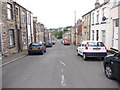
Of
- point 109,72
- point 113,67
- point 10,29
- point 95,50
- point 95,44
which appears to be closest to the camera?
point 113,67

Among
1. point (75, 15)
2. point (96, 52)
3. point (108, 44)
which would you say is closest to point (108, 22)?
point (108, 44)

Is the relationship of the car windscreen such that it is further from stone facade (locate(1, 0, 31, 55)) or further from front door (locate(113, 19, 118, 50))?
stone facade (locate(1, 0, 31, 55))

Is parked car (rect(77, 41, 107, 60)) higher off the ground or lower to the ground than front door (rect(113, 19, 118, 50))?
lower

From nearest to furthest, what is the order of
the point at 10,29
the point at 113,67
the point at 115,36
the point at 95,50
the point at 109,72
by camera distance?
the point at 113,67 → the point at 109,72 → the point at 95,50 → the point at 115,36 → the point at 10,29

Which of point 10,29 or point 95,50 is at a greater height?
point 10,29

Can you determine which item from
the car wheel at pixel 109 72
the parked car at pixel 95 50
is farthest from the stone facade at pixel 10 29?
the car wheel at pixel 109 72

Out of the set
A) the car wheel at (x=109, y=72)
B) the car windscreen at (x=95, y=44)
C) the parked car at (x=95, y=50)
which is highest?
the car windscreen at (x=95, y=44)

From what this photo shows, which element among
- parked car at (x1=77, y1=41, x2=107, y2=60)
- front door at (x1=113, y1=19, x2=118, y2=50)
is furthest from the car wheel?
→ front door at (x1=113, y1=19, x2=118, y2=50)

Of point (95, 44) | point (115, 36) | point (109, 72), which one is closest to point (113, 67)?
point (109, 72)

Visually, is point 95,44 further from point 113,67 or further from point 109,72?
point 113,67

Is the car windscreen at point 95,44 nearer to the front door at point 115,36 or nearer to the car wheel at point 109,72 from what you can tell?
the car wheel at point 109,72

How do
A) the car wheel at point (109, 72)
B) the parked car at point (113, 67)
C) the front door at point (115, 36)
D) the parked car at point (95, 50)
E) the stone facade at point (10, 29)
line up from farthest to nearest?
the front door at point (115, 36) → the stone facade at point (10, 29) → the parked car at point (95, 50) → the car wheel at point (109, 72) → the parked car at point (113, 67)

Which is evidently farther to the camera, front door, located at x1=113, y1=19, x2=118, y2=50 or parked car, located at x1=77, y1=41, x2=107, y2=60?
front door, located at x1=113, y1=19, x2=118, y2=50

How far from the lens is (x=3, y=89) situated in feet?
16.1
